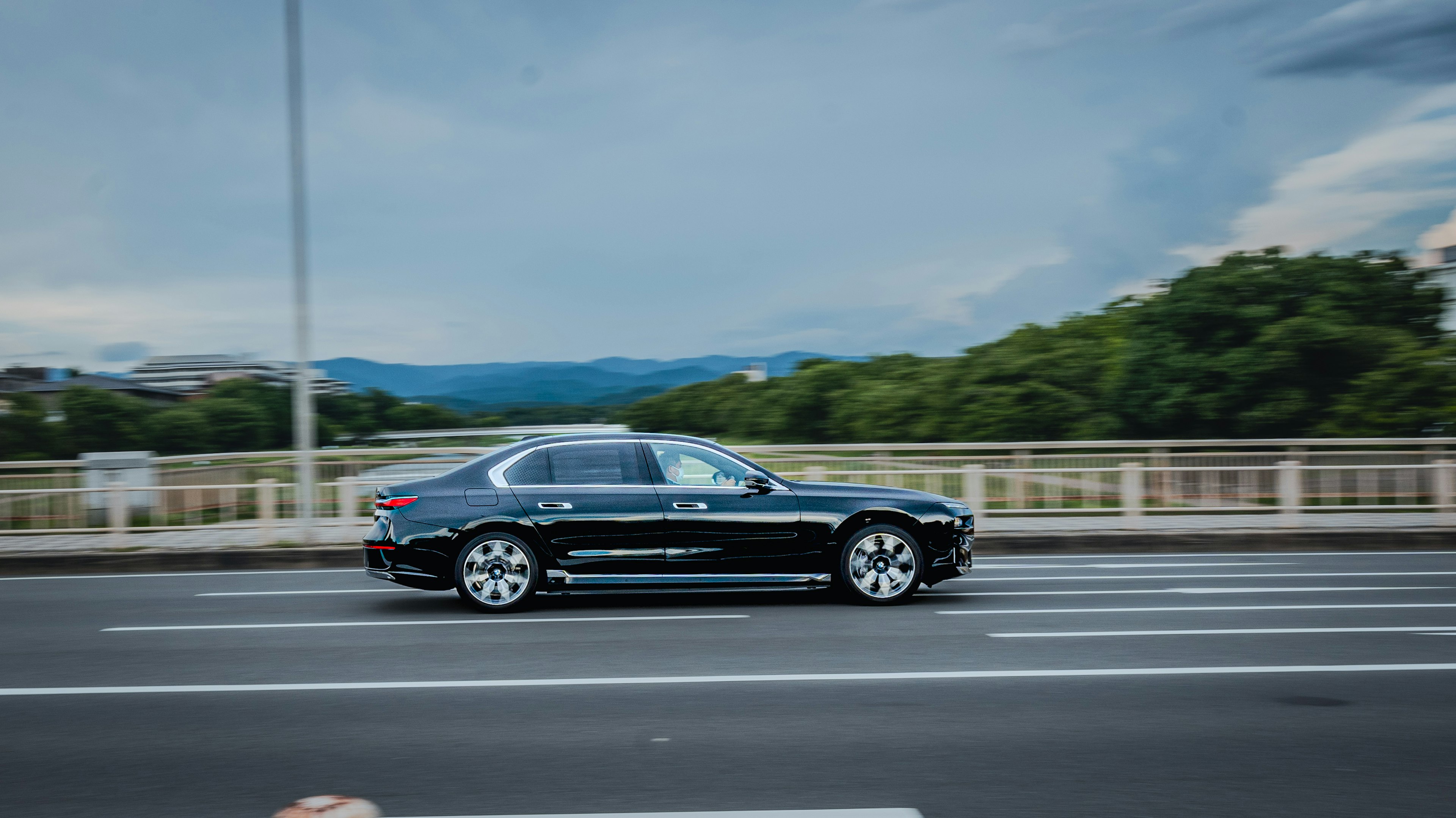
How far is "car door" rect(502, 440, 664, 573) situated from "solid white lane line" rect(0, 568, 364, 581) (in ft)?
14.0

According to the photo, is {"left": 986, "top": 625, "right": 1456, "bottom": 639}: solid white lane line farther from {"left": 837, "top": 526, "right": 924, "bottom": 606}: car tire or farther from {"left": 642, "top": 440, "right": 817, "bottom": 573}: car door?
{"left": 642, "top": 440, "right": 817, "bottom": 573}: car door

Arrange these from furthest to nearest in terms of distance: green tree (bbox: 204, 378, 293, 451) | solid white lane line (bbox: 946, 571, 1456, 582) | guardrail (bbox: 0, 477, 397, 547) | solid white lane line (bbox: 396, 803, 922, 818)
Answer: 1. green tree (bbox: 204, 378, 293, 451)
2. guardrail (bbox: 0, 477, 397, 547)
3. solid white lane line (bbox: 946, 571, 1456, 582)
4. solid white lane line (bbox: 396, 803, 922, 818)

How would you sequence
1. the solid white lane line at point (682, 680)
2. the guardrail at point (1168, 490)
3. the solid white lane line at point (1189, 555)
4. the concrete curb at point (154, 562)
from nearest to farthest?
1. the solid white lane line at point (682, 680)
2. the concrete curb at point (154, 562)
3. the solid white lane line at point (1189, 555)
4. the guardrail at point (1168, 490)

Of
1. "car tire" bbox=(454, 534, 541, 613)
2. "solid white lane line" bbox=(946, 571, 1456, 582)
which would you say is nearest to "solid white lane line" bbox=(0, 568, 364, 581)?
"car tire" bbox=(454, 534, 541, 613)

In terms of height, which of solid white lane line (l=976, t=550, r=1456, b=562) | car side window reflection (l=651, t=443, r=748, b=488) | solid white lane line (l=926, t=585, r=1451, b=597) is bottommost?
solid white lane line (l=976, t=550, r=1456, b=562)

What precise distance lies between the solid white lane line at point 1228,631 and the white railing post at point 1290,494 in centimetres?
692

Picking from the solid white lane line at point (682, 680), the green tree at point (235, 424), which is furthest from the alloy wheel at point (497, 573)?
the green tree at point (235, 424)

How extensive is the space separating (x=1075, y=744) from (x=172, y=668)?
550 centimetres

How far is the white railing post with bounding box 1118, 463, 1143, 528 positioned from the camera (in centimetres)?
1456

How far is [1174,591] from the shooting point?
10.0 m

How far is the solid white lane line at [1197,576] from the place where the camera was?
35.7 ft

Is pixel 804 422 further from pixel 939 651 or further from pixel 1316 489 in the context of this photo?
pixel 939 651

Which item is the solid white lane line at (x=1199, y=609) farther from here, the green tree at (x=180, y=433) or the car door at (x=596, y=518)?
the green tree at (x=180, y=433)

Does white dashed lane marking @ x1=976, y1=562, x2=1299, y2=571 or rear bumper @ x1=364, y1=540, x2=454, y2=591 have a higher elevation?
rear bumper @ x1=364, y1=540, x2=454, y2=591
